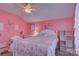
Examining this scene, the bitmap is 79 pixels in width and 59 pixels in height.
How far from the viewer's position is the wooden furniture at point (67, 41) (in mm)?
1251

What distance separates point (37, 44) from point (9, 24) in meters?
0.40

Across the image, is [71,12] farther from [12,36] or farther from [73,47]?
[12,36]

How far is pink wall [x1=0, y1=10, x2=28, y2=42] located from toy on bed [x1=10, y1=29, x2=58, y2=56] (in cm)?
7

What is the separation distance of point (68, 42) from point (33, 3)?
1.98 ft

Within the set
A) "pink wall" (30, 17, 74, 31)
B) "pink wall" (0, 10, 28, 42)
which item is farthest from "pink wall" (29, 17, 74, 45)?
"pink wall" (0, 10, 28, 42)

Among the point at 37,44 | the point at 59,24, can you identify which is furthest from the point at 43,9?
the point at 37,44

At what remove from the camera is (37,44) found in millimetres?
1261

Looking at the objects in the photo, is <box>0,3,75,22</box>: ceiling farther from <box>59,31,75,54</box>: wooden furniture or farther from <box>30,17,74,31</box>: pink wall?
<box>59,31,75,54</box>: wooden furniture

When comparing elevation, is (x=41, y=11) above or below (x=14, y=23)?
above

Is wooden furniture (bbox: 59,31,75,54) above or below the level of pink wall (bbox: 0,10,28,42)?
below

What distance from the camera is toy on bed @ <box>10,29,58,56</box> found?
1.26 metres

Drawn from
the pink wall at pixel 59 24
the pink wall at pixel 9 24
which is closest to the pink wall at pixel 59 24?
the pink wall at pixel 59 24

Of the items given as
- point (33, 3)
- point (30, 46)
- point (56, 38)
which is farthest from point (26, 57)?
point (33, 3)

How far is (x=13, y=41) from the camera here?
50.4 inches
